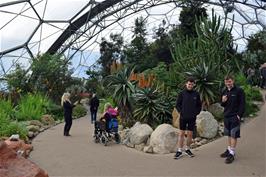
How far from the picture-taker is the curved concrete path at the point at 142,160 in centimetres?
797

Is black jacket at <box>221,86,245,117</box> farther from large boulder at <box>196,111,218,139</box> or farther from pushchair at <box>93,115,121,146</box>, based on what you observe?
pushchair at <box>93,115,121,146</box>

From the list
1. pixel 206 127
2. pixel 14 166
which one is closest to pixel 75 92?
pixel 206 127

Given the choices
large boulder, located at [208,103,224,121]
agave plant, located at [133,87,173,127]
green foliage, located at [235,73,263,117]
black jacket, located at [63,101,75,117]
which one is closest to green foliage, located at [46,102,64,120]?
black jacket, located at [63,101,75,117]

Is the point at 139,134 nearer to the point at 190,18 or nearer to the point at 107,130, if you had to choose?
the point at 107,130

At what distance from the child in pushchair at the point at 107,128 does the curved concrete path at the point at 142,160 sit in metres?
0.27

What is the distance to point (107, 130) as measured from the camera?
11.9 meters

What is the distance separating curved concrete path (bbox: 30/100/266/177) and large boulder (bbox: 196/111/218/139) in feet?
1.01

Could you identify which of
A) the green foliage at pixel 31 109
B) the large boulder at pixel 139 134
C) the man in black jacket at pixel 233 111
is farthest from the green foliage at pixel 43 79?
the man in black jacket at pixel 233 111

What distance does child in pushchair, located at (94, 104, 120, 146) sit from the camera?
11.9 meters

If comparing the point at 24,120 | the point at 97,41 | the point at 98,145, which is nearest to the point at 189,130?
the point at 98,145

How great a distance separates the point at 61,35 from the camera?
38.0 m

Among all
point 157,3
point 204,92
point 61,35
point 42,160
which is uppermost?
point 157,3

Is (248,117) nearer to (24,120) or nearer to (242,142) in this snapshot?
(242,142)

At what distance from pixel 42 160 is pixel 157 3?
36775mm
